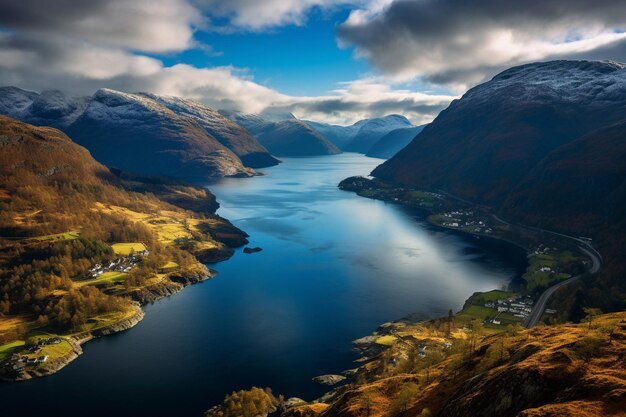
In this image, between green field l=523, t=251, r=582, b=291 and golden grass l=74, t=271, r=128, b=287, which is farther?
golden grass l=74, t=271, r=128, b=287

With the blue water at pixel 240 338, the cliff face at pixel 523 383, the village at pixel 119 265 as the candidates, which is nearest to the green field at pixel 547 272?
the blue water at pixel 240 338

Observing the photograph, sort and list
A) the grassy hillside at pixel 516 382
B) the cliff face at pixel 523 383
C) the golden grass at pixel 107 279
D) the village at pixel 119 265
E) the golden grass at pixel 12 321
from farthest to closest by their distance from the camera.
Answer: the village at pixel 119 265 → the golden grass at pixel 107 279 → the golden grass at pixel 12 321 → the grassy hillside at pixel 516 382 → the cliff face at pixel 523 383

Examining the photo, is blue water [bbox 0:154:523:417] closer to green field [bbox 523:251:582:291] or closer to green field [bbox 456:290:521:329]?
green field [bbox 456:290:521:329]

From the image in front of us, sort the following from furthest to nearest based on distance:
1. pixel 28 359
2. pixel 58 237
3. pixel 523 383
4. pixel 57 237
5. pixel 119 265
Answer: pixel 58 237, pixel 57 237, pixel 119 265, pixel 28 359, pixel 523 383

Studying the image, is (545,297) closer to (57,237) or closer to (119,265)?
(119,265)

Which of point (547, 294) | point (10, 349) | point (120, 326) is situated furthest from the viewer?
point (547, 294)

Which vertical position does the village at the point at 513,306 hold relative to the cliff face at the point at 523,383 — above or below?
below

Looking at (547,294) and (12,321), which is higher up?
(547,294)

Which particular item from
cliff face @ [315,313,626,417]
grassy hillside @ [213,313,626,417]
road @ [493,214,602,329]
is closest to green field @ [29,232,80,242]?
grassy hillside @ [213,313,626,417]

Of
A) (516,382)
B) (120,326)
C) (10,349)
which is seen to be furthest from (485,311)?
(10,349)

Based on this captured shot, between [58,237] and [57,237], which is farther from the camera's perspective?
[58,237]

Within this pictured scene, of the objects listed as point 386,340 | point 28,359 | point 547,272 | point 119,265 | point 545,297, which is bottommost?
point 28,359

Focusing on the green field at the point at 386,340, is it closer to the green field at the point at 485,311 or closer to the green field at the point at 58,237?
the green field at the point at 485,311
